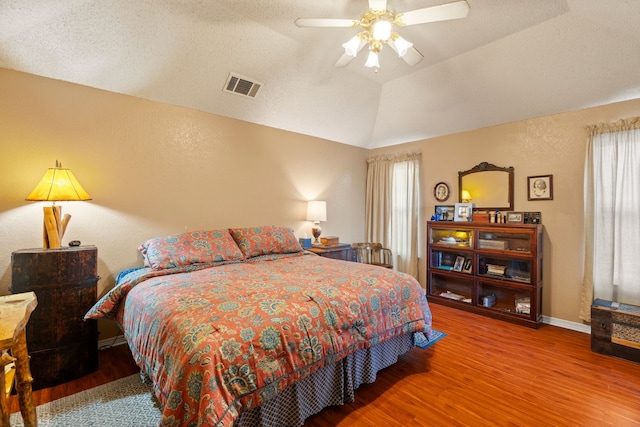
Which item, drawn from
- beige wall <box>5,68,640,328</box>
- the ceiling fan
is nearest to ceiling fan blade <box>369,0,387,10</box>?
the ceiling fan

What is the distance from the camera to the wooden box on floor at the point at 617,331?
96.6 inches

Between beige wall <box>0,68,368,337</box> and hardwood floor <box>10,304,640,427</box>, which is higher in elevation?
beige wall <box>0,68,368,337</box>

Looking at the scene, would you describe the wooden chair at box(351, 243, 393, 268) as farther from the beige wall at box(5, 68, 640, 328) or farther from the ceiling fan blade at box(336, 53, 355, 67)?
the ceiling fan blade at box(336, 53, 355, 67)

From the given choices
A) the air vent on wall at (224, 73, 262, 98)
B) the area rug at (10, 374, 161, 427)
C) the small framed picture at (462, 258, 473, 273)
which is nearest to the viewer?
the area rug at (10, 374, 161, 427)

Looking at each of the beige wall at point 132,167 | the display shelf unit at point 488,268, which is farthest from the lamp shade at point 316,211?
the display shelf unit at point 488,268

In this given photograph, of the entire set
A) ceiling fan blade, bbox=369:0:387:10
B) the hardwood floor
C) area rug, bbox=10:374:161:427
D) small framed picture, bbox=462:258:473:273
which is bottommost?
the hardwood floor

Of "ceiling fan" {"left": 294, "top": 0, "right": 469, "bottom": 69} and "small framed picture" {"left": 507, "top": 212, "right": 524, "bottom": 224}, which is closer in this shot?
"ceiling fan" {"left": 294, "top": 0, "right": 469, "bottom": 69}

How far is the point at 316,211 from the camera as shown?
4.02m

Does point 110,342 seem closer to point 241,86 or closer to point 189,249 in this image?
point 189,249

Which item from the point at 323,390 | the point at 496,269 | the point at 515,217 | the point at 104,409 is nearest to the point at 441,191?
the point at 515,217

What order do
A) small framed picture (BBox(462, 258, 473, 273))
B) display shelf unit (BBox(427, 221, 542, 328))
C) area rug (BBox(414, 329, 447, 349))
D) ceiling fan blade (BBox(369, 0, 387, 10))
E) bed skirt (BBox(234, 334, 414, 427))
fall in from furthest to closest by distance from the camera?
small framed picture (BBox(462, 258, 473, 273)), display shelf unit (BBox(427, 221, 542, 328)), area rug (BBox(414, 329, 447, 349)), ceiling fan blade (BBox(369, 0, 387, 10)), bed skirt (BBox(234, 334, 414, 427))

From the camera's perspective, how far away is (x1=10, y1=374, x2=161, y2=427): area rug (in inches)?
67.1

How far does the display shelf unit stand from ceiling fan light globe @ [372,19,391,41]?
2541mm

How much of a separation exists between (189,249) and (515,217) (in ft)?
11.7
